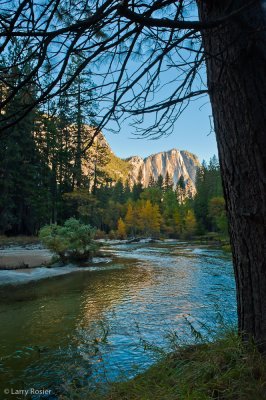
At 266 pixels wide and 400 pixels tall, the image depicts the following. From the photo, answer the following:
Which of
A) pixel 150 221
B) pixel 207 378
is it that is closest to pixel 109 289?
pixel 207 378

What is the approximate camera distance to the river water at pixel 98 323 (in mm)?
3916

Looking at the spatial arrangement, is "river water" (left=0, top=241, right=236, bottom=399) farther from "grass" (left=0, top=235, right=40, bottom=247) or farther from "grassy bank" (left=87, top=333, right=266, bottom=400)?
"grass" (left=0, top=235, right=40, bottom=247)

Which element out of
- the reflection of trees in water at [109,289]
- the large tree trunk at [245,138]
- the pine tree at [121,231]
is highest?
the large tree trunk at [245,138]

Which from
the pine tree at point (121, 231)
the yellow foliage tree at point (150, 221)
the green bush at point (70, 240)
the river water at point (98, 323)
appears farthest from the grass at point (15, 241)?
the yellow foliage tree at point (150, 221)

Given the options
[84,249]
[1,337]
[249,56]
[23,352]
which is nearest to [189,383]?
[249,56]

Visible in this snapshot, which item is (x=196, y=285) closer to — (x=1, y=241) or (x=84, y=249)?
(x=84, y=249)

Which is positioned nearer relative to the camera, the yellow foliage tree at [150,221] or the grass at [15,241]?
the grass at [15,241]

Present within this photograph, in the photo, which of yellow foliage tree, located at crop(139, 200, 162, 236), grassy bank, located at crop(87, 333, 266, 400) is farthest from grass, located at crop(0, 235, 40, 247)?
yellow foliage tree, located at crop(139, 200, 162, 236)

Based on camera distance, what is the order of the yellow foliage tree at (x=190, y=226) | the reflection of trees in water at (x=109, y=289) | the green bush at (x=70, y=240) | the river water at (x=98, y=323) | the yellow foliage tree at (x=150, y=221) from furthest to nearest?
the yellow foliage tree at (x=150, y=221)
the yellow foliage tree at (x=190, y=226)
the green bush at (x=70, y=240)
the reflection of trees in water at (x=109, y=289)
the river water at (x=98, y=323)

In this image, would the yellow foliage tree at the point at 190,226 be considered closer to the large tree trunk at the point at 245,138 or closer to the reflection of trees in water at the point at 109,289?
the reflection of trees in water at the point at 109,289

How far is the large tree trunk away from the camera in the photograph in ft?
6.64

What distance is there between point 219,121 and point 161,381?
1.85 m

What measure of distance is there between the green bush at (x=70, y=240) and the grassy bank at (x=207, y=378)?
13.7 m

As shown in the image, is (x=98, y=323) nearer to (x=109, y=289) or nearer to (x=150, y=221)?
(x=109, y=289)
